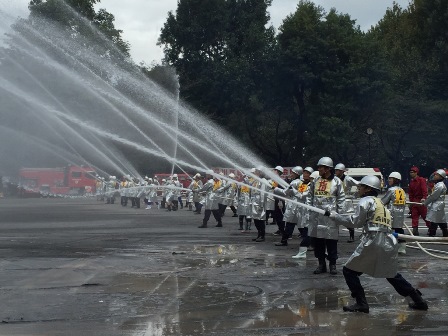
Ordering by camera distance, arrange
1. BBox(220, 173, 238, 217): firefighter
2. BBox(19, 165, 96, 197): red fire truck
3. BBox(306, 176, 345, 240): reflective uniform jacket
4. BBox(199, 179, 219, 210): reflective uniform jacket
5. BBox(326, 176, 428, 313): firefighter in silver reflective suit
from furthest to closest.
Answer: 1. BBox(19, 165, 96, 197): red fire truck
2. BBox(220, 173, 238, 217): firefighter
3. BBox(199, 179, 219, 210): reflective uniform jacket
4. BBox(306, 176, 345, 240): reflective uniform jacket
5. BBox(326, 176, 428, 313): firefighter in silver reflective suit

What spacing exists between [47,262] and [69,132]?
31.4 metres

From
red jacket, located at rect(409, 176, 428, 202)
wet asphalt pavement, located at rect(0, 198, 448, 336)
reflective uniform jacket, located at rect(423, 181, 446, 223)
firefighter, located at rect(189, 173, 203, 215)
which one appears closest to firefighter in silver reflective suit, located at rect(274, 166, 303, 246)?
wet asphalt pavement, located at rect(0, 198, 448, 336)

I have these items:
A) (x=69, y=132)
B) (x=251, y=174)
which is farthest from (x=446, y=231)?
(x=69, y=132)

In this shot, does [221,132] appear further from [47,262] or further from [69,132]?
[47,262]

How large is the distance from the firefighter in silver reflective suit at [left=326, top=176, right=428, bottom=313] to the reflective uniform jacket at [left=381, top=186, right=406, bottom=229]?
6.93 m

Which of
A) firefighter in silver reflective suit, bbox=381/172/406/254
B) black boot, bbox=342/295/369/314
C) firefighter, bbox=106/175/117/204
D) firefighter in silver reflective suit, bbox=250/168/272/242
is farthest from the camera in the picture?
firefighter, bbox=106/175/117/204

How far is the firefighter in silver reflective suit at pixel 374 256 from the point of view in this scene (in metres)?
9.54

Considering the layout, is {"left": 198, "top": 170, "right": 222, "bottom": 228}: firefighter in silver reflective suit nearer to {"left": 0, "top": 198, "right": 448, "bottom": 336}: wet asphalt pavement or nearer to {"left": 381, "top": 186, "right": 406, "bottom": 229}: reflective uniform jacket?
{"left": 0, "top": 198, "right": 448, "bottom": 336}: wet asphalt pavement

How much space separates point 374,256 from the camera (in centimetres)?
955

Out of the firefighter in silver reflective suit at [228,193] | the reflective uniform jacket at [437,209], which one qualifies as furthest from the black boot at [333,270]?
the firefighter in silver reflective suit at [228,193]

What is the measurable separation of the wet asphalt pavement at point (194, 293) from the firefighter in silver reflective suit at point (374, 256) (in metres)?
0.20

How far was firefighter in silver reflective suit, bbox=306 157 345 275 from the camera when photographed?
43.0 feet

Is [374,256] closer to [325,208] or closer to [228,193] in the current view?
[325,208]

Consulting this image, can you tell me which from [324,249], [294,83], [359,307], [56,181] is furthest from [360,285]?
[56,181]
